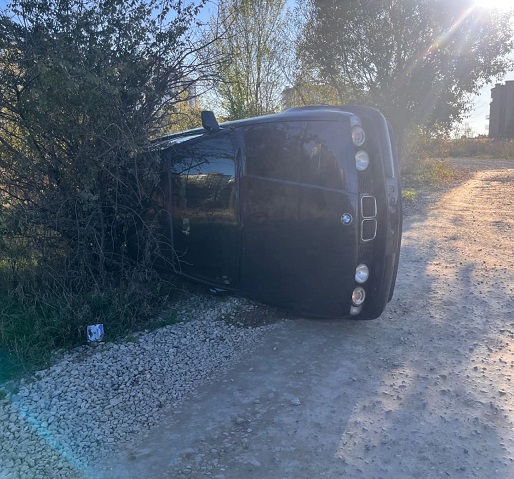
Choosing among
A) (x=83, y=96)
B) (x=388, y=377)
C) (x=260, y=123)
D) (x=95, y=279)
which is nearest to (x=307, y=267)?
(x=388, y=377)

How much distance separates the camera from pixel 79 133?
4.81 m

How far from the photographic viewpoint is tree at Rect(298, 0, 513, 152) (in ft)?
46.6

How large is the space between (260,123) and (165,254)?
1806 mm

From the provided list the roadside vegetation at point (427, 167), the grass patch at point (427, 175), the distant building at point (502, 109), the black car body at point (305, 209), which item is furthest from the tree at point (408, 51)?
the distant building at point (502, 109)

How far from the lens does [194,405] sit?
3527mm

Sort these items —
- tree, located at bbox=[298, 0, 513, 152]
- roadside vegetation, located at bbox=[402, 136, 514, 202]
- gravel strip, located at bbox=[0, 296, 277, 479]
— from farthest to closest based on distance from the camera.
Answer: roadside vegetation, located at bbox=[402, 136, 514, 202] < tree, located at bbox=[298, 0, 513, 152] < gravel strip, located at bbox=[0, 296, 277, 479]

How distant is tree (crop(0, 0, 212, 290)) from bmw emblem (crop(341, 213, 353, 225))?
204cm

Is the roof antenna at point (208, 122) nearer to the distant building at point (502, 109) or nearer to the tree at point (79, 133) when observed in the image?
the tree at point (79, 133)

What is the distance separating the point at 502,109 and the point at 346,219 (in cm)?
6635

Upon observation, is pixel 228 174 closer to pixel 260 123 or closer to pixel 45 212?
pixel 260 123

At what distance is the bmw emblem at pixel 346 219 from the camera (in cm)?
413

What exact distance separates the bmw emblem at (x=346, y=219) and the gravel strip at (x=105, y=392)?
1357 millimetres

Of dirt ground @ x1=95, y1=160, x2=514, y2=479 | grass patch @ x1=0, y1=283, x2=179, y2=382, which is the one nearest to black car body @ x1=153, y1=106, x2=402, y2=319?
dirt ground @ x1=95, y1=160, x2=514, y2=479

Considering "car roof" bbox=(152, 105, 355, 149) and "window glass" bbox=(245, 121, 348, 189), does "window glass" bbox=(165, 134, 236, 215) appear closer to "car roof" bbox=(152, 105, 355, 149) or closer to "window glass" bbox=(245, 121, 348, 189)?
"car roof" bbox=(152, 105, 355, 149)
